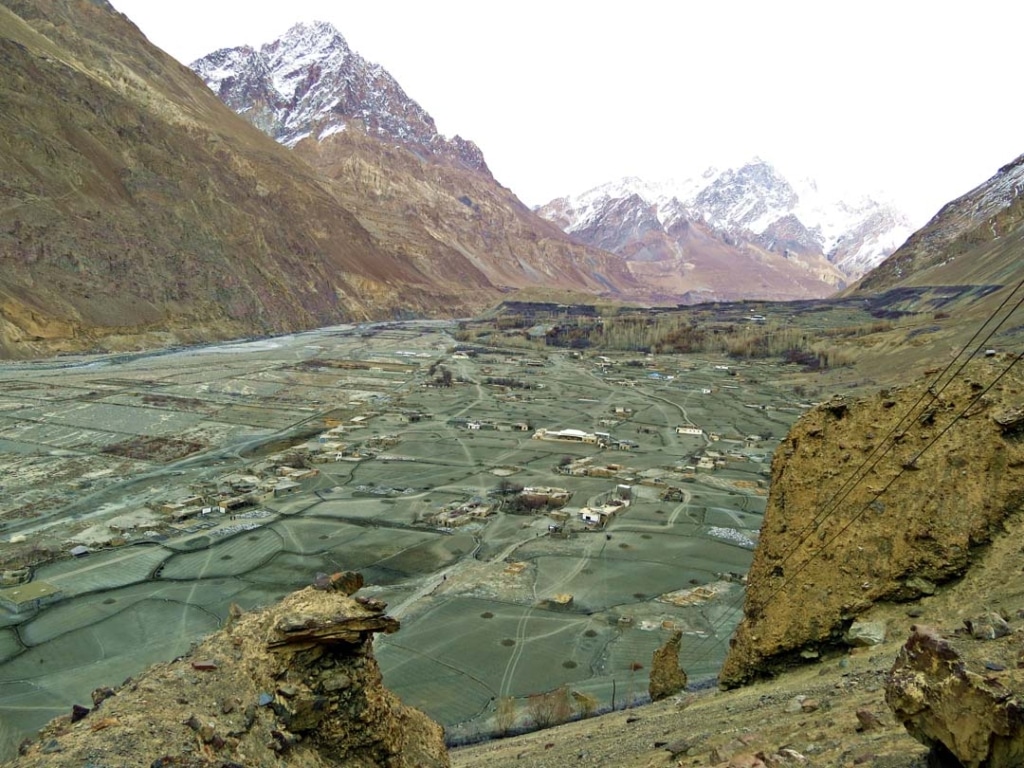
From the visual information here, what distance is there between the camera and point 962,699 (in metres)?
6.48

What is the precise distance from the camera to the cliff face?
38.2ft

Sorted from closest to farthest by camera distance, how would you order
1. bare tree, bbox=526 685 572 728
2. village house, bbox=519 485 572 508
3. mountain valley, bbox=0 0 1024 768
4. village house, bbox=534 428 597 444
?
mountain valley, bbox=0 0 1024 768 < bare tree, bbox=526 685 572 728 < village house, bbox=519 485 572 508 < village house, bbox=534 428 597 444

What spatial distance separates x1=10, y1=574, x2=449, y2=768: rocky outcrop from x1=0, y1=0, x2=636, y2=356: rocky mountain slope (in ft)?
301

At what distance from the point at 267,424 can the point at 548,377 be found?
43.2m

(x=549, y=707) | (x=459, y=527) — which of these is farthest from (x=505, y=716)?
(x=459, y=527)

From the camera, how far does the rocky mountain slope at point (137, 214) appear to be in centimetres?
9338

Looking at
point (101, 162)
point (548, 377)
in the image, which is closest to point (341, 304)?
point (101, 162)

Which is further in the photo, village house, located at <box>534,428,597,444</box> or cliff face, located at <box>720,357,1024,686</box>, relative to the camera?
village house, located at <box>534,428,597,444</box>

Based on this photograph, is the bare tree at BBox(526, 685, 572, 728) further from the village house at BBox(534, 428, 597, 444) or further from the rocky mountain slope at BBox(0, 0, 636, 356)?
the rocky mountain slope at BBox(0, 0, 636, 356)

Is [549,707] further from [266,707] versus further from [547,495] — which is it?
[547,495]

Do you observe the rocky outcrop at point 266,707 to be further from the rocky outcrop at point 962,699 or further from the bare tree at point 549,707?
the bare tree at point 549,707

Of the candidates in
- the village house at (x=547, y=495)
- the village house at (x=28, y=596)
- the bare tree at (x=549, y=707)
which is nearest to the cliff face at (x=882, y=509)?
the bare tree at (x=549, y=707)

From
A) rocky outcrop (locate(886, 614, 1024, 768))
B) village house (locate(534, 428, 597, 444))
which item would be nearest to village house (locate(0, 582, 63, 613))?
rocky outcrop (locate(886, 614, 1024, 768))

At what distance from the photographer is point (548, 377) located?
95.6 metres
